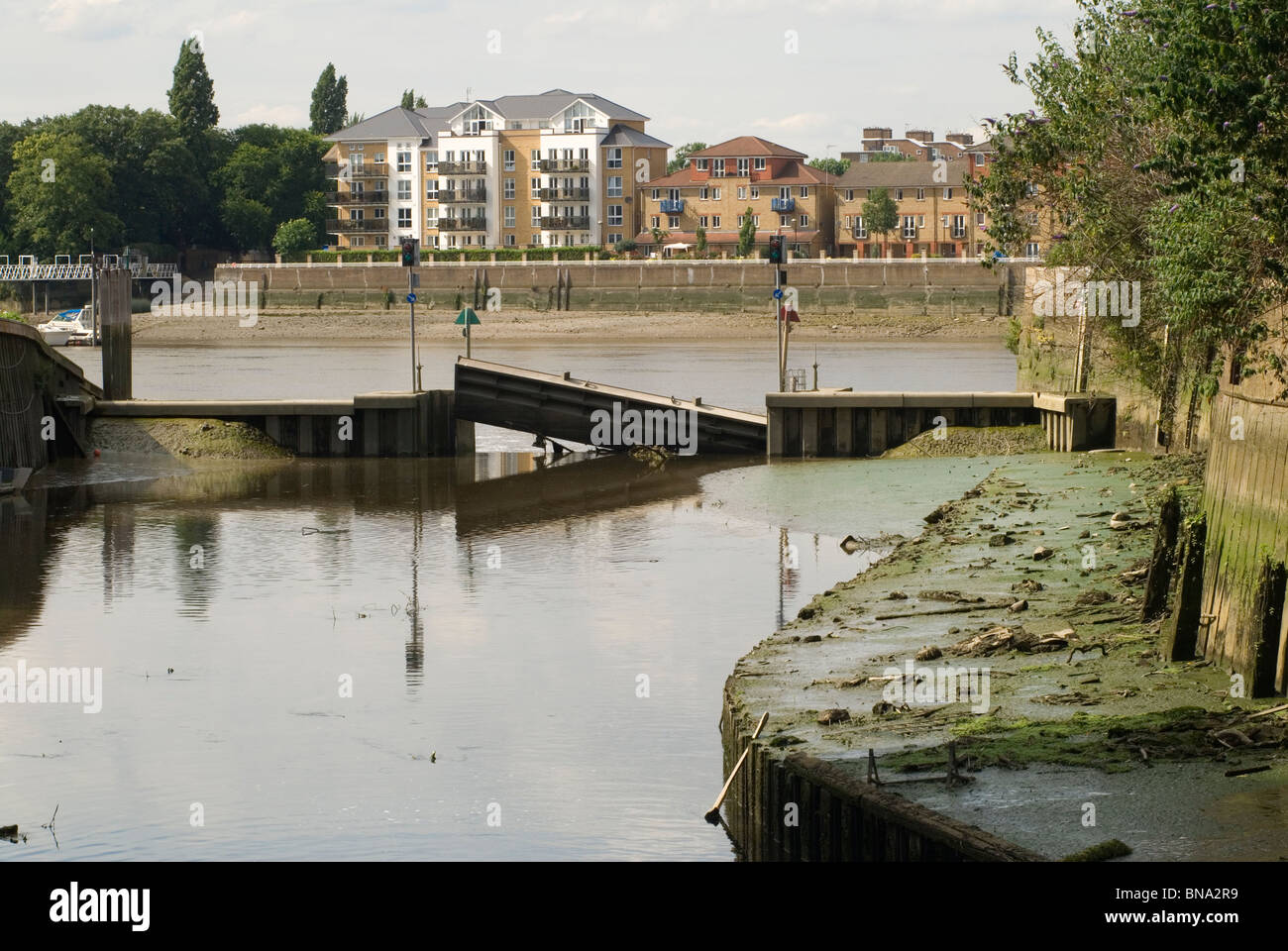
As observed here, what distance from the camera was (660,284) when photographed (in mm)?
117125

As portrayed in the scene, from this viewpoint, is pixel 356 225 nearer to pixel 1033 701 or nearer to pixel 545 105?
pixel 545 105

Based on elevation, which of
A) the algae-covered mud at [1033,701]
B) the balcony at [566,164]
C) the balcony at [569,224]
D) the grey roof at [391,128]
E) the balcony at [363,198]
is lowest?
the algae-covered mud at [1033,701]

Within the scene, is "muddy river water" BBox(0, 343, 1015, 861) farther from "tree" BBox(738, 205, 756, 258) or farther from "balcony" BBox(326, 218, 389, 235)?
"balcony" BBox(326, 218, 389, 235)

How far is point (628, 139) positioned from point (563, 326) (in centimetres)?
5323

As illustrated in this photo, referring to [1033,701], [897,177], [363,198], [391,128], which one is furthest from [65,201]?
[1033,701]

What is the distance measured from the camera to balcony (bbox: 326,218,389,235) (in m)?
165

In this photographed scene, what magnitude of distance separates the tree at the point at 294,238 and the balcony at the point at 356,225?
10276mm

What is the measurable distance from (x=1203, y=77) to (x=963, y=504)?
13.6m

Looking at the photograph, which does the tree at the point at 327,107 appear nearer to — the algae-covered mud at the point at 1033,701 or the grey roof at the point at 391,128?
the grey roof at the point at 391,128

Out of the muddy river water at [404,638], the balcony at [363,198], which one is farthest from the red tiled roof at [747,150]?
the muddy river water at [404,638]

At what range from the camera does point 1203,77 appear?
15.8 metres

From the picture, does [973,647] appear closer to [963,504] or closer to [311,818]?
[311,818]

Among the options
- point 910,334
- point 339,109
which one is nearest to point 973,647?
point 910,334

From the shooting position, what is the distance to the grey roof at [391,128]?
16700cm
